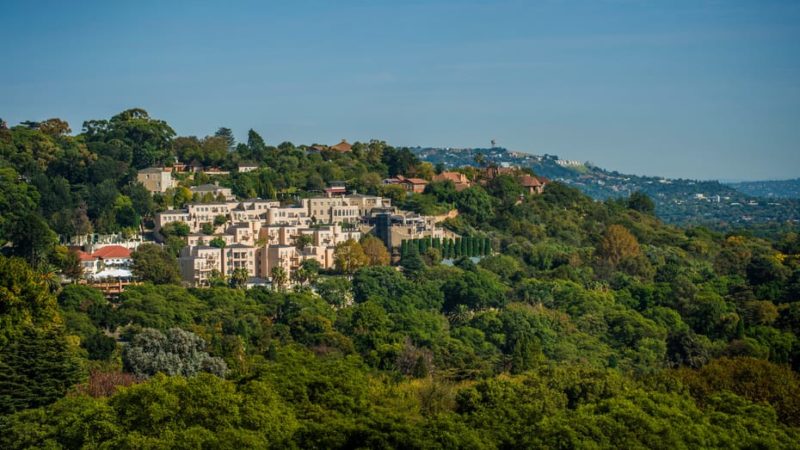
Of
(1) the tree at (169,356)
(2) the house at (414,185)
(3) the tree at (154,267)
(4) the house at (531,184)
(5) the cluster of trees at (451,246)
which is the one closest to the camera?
(1) the tree at (169,356)

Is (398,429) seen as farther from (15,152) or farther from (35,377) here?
(15,152)

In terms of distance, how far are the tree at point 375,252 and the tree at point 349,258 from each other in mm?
512

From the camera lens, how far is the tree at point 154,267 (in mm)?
45812

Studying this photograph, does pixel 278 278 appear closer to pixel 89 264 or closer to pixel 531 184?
pixel 89 264

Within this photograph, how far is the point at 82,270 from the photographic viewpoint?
45.6 metres

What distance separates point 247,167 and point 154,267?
1719 cm

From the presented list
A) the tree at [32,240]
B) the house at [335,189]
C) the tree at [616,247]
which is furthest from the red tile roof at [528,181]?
the tree at [32,240]

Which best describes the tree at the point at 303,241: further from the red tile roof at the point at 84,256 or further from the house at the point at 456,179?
the house at the point at 456,179

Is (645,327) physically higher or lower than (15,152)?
lower

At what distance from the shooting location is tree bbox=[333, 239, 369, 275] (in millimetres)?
50844

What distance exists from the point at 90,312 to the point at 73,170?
15874mm

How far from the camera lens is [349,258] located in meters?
50.9

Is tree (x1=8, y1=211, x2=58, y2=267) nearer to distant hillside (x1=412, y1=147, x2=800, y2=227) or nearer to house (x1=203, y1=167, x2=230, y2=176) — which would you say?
house (x1=203, y1=167, x2=230, y2=176)

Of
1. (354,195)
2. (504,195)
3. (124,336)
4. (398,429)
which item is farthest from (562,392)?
(504,195)
